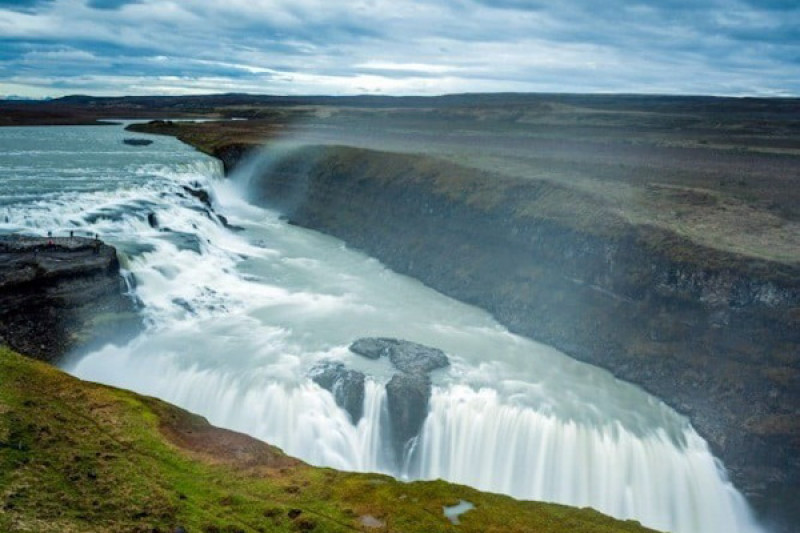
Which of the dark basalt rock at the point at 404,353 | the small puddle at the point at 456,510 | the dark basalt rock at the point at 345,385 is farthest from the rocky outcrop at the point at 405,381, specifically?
the small puddle at the point at 456,510

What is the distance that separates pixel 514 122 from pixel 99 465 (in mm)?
123931

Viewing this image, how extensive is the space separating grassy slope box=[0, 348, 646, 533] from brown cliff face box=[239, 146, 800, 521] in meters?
13.2

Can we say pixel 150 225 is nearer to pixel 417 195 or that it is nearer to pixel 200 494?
pixel 417 195

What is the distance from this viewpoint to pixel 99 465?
18203 mm

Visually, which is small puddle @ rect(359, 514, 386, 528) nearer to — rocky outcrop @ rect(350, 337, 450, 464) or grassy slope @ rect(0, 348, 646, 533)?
grassy slope @ rect(0, 348, 646, 533)

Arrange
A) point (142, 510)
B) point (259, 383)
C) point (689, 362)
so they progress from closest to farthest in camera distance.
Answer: point (142, 510), point (259, 383), point (689, 362)

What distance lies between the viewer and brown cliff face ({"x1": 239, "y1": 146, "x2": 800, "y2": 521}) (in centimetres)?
3017

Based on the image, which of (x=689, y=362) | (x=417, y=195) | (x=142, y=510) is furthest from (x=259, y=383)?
(x=417, y=195)

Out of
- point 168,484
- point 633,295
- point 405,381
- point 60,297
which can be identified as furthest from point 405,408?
point 60,297

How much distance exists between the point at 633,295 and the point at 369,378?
55.9 feet

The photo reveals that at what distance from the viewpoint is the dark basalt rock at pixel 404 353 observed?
3238 cm

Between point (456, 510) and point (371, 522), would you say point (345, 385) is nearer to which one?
point (456, 510)

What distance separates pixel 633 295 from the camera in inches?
1508

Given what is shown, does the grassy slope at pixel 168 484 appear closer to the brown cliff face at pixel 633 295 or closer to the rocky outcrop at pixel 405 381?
the rocky outcrop at pixel 405 381
